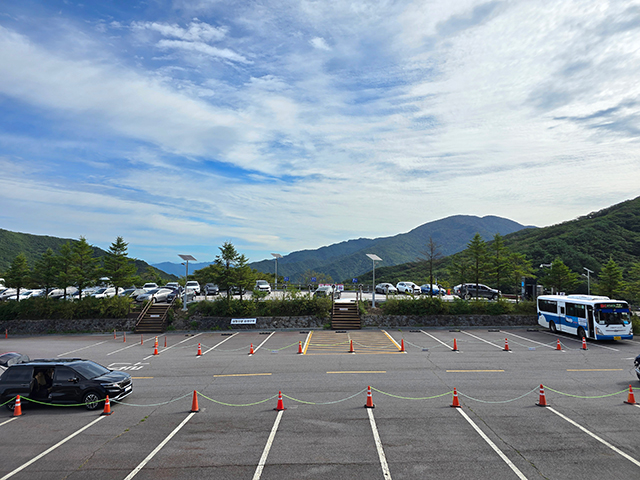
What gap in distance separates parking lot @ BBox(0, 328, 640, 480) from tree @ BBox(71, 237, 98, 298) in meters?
18.4

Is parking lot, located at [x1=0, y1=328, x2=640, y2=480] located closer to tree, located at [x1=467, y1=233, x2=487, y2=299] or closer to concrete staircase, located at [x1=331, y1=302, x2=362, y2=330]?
concrete staircase, located at [x1=331, y1=302, x2=362, y2=330]

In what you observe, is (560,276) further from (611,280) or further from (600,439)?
(600,439)

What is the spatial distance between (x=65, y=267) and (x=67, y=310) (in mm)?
4637

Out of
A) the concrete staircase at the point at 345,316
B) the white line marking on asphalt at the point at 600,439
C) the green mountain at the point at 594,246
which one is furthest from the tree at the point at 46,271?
the green mountain at the point at 594,246

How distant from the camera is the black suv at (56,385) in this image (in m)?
12.9

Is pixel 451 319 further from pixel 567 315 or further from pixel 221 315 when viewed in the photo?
pixel 221 315

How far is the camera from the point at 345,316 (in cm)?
3234

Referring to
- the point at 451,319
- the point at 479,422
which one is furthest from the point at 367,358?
the point at 451,319

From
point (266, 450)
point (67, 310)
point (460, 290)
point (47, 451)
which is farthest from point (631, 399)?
point (67, 310)

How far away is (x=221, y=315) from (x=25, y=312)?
1788 centimetres

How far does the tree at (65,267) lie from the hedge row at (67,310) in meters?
1.99

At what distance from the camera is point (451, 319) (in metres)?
32.2

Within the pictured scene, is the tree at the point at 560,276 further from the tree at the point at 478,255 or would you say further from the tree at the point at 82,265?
the tree at the point at 82,265

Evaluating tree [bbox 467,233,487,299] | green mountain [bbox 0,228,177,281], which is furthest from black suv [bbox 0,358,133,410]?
green mountain [bbox 0,228,177,281]
